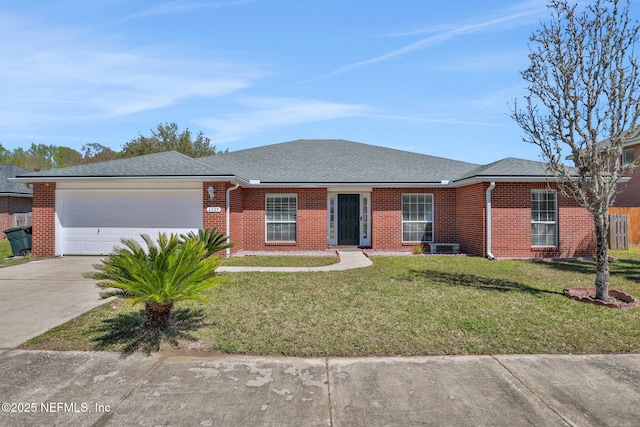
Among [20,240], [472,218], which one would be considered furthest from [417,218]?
[20,240]

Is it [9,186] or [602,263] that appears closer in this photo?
[602,263]

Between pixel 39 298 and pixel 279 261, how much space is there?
6.40m

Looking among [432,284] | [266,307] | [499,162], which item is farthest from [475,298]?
[499,162]

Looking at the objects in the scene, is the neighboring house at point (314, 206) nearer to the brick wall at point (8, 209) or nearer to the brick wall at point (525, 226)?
the brick wall at point (525, 226)

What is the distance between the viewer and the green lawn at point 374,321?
4.96 meters

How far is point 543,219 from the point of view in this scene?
523 inches

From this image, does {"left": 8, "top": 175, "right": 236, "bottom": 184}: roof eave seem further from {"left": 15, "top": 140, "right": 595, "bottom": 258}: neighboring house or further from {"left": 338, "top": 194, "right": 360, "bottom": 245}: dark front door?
{"left": 338, "top": 194, "right": 360, "bottom": 245}: dark front door

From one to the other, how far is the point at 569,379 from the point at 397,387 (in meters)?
1.88

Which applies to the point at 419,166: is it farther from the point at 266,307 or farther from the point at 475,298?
the point at 266,307

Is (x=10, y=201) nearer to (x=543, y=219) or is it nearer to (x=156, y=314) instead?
(x=156, y=314)

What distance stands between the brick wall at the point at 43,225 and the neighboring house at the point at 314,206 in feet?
0.11

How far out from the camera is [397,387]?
3.87 m

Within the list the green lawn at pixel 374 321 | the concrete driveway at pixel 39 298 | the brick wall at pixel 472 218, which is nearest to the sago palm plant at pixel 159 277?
the green lawn at pixel 374 321

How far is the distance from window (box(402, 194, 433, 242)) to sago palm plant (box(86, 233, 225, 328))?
1084 centimetres
